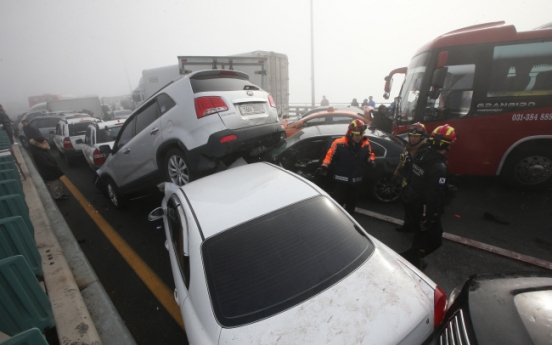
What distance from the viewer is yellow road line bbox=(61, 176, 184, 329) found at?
110 inches

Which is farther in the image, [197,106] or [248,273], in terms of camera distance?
[197,106]

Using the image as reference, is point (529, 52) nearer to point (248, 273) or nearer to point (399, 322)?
point (399, 322)

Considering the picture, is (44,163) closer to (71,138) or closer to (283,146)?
(71,138)

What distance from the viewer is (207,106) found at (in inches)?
A: 139

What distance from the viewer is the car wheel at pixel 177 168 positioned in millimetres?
3818

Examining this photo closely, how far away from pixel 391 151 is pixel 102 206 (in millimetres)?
6283

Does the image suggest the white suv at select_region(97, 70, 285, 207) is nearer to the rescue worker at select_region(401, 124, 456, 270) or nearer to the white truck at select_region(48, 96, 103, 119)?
the rescue worker at select_region(401, 124, 456, 270)

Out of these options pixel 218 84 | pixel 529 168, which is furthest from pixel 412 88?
pixel 218 84

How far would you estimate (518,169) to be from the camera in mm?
5035

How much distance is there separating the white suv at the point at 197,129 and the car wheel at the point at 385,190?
80.7 inches

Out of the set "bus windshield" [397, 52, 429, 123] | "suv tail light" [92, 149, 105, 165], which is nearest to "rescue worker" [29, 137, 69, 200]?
"suv tail light" [92, 149, 105, 165]

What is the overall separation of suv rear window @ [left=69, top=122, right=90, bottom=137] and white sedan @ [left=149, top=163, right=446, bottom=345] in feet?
31.8

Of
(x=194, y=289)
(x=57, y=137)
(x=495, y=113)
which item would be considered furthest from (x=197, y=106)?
(x=57, y=137)

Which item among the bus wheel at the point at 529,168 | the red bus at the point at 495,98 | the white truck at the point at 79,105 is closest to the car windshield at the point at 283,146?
the red bus at the point at 495,98
